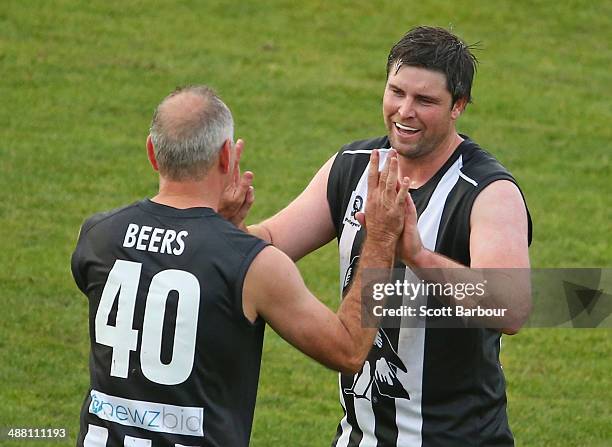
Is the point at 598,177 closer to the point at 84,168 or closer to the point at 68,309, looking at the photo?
the point at 84,168

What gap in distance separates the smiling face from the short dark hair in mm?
30

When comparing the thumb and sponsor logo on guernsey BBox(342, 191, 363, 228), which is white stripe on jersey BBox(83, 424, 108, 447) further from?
sponsor logo on guernsey BBox(342, 191, 363, 228)

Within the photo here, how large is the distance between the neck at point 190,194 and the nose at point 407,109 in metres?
1.02

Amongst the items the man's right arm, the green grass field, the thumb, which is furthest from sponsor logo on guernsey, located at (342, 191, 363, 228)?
the green grass field

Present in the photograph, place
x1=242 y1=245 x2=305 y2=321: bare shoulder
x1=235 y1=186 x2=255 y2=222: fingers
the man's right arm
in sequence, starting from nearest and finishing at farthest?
x1=242 y1=245 x2=305 y2=321: bare shoulder → x1=235 y1=186 x2=255 y2=222: fingers → the man's right arm

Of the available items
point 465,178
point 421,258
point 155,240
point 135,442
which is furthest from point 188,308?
point 465,178

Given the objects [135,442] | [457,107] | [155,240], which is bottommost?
[135,442]

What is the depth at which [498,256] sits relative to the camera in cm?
482

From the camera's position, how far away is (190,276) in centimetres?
444

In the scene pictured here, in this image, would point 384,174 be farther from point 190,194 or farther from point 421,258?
point 190,194

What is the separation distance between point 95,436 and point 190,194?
0.96 metres

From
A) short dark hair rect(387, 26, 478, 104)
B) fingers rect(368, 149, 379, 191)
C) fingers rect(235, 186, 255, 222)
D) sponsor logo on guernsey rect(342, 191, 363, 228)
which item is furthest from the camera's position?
sponsor logo on guernsey rect(342, 191, 363, 228)

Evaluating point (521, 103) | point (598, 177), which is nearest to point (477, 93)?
point (521, 103)

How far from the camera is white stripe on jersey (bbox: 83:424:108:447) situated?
4.57 m
